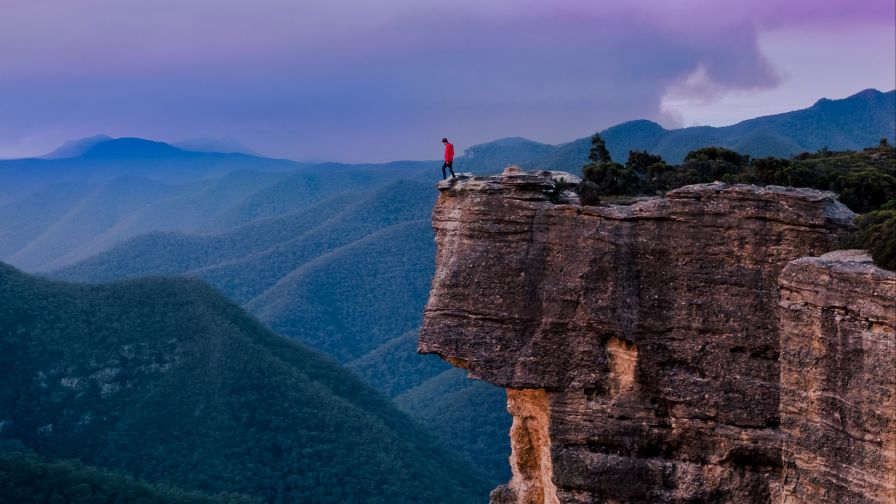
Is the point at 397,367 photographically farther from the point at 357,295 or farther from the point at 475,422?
the point at 475,422

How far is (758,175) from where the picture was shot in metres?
35.4

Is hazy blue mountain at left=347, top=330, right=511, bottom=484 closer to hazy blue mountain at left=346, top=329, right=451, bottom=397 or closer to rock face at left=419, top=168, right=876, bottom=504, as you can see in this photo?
hazy blue mountain at left=346, top=329, right=451, bottom=397

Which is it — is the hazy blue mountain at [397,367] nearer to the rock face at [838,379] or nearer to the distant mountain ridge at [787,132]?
the distant mountain ridge at [787,132]

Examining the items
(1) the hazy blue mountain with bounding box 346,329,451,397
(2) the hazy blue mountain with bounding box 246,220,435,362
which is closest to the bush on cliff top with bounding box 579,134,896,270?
(1) the hazy blue mountain with bounding box 346,329,451,397

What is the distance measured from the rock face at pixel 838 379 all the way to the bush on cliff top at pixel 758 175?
23.2 feet

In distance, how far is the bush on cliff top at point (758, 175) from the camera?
31.3 meters

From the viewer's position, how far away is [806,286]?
18.7 meters

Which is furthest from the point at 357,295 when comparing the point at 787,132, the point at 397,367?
the point at 787,132

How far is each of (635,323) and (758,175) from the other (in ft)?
51.3

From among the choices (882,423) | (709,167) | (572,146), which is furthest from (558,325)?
(572,146)

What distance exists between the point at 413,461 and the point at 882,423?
256 ft

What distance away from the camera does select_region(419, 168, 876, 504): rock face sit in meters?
21.3

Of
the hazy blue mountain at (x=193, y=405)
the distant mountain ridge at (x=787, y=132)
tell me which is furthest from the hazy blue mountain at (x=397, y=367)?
the distant mountain ridge at (x=787, y=132)

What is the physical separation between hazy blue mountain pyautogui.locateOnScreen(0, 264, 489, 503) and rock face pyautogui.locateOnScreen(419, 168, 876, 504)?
65321 mm
